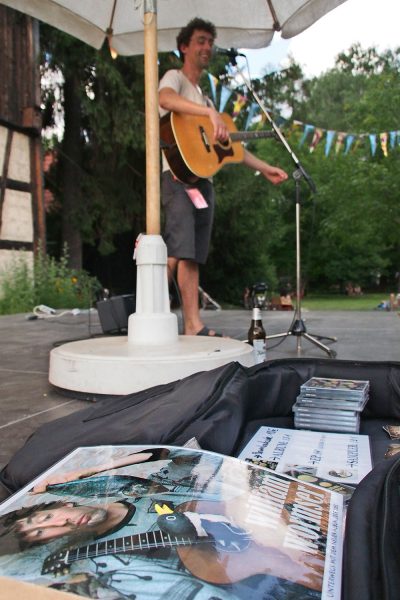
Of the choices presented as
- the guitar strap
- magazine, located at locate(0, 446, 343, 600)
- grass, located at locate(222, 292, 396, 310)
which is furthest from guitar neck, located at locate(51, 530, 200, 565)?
grass, located at locate(222, 292, 396, 310)

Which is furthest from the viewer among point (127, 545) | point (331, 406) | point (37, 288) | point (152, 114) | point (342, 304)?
point (342, 304)

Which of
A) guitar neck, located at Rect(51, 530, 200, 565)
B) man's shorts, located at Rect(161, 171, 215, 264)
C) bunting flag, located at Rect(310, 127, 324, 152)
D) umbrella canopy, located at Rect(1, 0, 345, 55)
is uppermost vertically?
bunting flag, located at Rect(310, 127, 324, 152)

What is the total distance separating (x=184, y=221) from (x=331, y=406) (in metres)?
1.51

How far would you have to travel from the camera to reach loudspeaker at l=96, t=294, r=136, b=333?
2986mm

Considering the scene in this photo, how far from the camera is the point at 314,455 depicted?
3.42ft

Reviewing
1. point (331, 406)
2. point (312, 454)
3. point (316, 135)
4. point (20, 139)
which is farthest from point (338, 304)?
point (312, 454)

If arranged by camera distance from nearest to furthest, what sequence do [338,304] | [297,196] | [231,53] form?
[297,196], [231,53], [338,304]

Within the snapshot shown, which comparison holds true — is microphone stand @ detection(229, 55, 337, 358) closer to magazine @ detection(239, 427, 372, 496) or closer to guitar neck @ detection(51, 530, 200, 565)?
magazine @ detection(239, 427, 372, 496)

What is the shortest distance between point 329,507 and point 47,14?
8.05 ft

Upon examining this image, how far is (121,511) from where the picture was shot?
1.94 feet

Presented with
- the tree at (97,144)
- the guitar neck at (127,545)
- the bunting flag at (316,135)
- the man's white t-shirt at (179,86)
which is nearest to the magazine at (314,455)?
the guitar neck at (127,545)

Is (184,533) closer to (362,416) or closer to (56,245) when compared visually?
(362,416)

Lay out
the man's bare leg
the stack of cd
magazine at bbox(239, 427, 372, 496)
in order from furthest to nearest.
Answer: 1. the man's bare leg
2. the stack of cd
3. magazine at bbox(239, 427, 372, 496)

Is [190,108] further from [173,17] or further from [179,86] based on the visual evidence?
[173,17]
